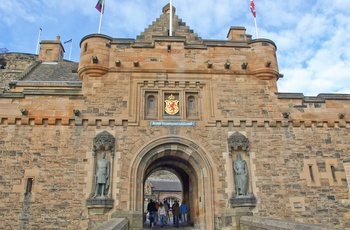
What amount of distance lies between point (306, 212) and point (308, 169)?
5.55 ft

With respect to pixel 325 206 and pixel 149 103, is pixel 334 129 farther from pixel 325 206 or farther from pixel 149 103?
pixel 149 103

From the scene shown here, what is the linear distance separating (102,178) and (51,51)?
53.3ft

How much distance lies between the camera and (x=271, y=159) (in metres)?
12.0

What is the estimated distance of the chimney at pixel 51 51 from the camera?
75.6 feet

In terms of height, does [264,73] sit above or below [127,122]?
above

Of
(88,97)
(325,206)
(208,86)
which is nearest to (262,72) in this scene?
(208,86)

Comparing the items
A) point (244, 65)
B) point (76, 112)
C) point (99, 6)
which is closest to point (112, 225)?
point (76, 112)

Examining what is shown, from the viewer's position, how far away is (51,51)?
23609 mm

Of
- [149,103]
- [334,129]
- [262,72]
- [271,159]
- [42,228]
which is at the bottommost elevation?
[42,228]

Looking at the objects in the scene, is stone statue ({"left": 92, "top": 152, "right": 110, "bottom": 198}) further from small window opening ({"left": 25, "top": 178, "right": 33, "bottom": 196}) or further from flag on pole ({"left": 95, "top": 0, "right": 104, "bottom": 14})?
flag on pole ({"left": 95, "top": 0, "right": 104, "bottom": 14})

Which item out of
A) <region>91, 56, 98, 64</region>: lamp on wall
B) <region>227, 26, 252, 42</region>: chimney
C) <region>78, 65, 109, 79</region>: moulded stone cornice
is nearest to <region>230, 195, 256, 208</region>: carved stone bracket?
<region>78, 65, 109, 79</region>: moulded stone cornice

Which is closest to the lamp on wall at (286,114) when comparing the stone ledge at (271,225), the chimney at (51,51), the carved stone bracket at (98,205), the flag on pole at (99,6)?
the stone ledge at (271,225)

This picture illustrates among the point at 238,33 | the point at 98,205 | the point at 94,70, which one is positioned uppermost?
the point at 238,33

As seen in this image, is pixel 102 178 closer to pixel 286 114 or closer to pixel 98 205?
pixel 98 205
